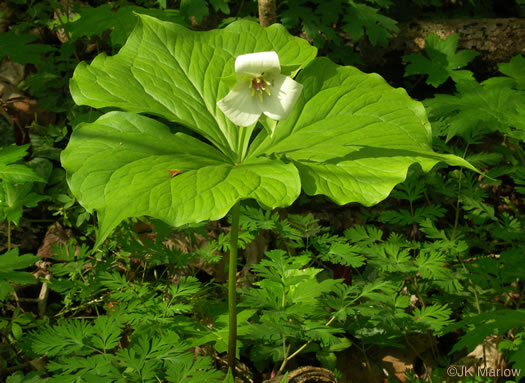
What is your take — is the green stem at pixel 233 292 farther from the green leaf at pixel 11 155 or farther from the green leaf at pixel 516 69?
the green leaf at pixel 516 69

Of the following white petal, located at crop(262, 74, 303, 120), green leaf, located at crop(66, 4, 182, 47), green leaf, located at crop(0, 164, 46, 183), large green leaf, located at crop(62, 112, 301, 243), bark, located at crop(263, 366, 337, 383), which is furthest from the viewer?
green leaf, located at crop(66, 4, 182, 47)

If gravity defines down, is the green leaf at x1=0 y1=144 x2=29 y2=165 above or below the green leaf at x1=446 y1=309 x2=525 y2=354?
above

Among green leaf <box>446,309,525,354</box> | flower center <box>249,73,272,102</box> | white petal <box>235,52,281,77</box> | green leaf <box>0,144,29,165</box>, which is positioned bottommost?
green leaf <box>446,309,525,354</box>

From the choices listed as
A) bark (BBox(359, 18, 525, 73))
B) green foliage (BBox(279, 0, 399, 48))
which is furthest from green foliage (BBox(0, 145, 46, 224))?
bark (BBox(359, 18, 525, 73))

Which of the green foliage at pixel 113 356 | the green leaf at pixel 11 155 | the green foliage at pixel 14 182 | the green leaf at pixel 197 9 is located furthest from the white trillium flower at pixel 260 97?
the green leaf at pixel 197 9

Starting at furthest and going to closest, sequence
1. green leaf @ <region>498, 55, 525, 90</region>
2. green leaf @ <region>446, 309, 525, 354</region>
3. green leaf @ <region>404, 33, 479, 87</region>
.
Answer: green leaf @ <region>404, 33, 479, 87</region> → green leaf @ <region>498, 55, 525, 90</region> → green leaf @ <region>446, 309, 525, 354</region>

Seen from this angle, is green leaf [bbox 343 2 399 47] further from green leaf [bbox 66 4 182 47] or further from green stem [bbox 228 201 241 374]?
green stem [bbox 228 201 241 374]

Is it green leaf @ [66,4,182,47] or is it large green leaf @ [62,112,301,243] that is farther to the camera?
green leaf @ [66,4,182,47]

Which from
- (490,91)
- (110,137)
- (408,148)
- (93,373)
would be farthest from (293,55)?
(490,91)

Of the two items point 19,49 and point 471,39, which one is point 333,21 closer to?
point 471,39
